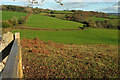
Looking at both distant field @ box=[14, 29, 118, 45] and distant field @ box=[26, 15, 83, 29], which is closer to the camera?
distant field @ box=[14, 29, 118, 45]

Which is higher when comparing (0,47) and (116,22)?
(116,22)

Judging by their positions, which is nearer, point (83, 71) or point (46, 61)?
point (83, 71)

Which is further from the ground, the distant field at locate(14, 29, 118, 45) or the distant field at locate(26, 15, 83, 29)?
the distant field at locate(26, 15, 83, 29)

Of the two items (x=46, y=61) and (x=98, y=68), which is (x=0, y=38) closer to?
(x=46, y=61)

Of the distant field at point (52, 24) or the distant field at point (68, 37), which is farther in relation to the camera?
the distant field at point (52, 24)

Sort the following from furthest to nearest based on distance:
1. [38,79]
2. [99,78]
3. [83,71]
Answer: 1. [83,71]
2. [99,78]
3. [38,79]

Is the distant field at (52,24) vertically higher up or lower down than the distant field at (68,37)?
higher up

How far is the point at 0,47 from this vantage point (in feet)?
17.4

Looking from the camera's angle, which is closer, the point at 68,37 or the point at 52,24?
the point at 68,37

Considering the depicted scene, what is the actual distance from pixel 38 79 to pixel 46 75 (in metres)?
0.36

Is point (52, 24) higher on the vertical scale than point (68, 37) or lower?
higher

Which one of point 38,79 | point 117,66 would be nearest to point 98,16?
point 117,66

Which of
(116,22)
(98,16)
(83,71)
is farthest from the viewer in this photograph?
(98,16)

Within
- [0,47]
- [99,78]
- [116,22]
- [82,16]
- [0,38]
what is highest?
[82,16]
